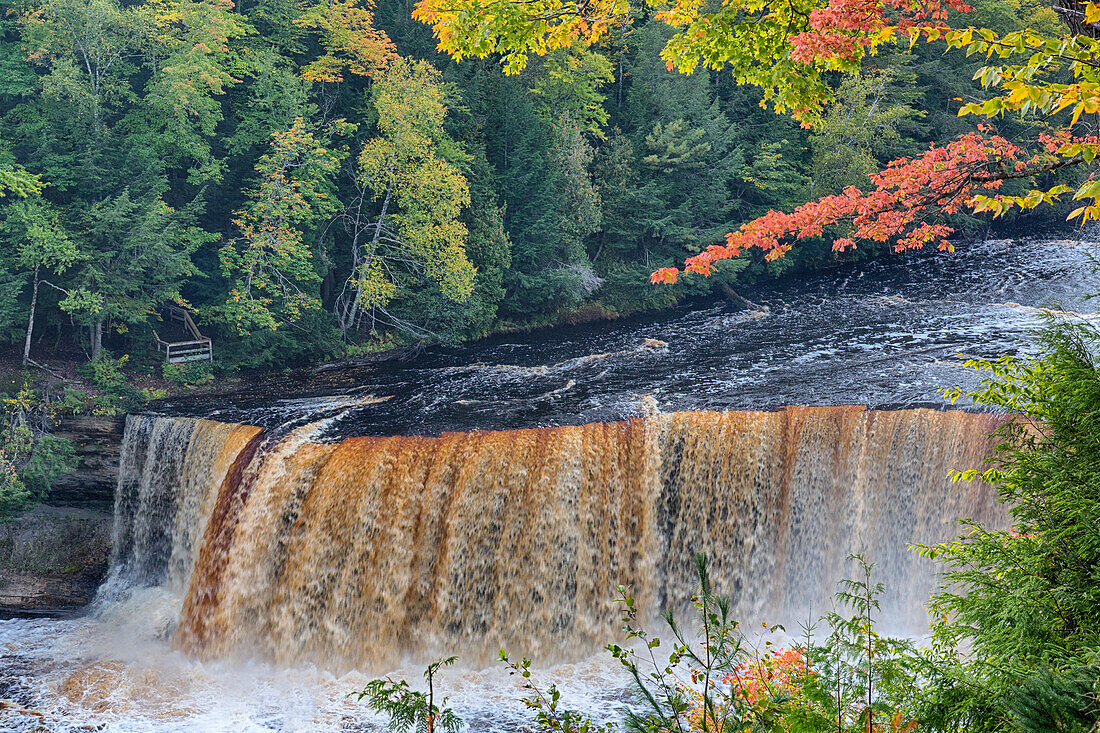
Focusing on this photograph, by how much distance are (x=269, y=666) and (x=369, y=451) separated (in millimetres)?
2980

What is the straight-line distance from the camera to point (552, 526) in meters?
10.8

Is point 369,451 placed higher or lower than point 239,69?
lower

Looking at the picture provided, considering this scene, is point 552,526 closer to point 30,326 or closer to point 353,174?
point 30,326

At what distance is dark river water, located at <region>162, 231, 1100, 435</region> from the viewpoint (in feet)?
40.8

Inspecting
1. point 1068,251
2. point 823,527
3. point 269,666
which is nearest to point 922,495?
point 823,527

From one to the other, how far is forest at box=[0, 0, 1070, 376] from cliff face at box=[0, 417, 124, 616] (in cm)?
236

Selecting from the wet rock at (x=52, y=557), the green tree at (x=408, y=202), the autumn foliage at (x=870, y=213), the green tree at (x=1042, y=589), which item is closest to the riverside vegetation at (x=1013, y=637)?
the green tree at (x=1042, y=589)

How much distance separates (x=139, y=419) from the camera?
13.1 metres

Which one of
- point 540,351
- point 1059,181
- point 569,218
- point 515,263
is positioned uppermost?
point 1059,181

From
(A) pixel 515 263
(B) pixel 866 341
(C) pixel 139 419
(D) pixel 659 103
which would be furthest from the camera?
(D) pixel 659 103

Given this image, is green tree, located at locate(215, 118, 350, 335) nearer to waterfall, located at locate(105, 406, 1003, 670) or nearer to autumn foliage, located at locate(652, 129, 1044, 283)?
waterfall, located at locate(105, 406, 1003, 670)

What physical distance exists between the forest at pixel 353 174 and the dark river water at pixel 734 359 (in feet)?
5.45

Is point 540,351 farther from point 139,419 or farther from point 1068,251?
point 1068,251

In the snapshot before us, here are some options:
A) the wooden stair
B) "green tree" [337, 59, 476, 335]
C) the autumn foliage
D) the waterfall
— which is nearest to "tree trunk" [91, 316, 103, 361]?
the wooden stair
